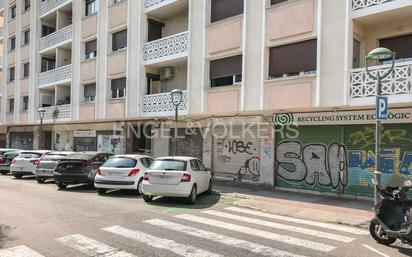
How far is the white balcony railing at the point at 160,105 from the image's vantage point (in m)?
17.6

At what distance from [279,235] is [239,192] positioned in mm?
6860

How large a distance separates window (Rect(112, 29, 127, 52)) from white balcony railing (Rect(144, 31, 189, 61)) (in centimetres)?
227

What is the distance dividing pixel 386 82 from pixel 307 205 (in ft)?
14.4

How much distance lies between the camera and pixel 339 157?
14.1m

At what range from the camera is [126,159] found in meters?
13.8

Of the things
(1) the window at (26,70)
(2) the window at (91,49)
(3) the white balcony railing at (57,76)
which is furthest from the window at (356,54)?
(1) the window at (26,70)

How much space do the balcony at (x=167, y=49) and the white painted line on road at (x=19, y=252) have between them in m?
12.4

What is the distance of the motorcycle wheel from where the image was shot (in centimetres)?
746

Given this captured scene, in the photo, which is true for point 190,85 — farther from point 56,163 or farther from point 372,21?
point 372,21

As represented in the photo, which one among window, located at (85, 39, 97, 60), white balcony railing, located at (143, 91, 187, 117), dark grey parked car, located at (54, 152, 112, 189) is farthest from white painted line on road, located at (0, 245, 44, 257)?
window, located at (85, 39, 97, 60)

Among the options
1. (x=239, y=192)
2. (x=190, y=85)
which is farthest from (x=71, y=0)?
(x=239, y=192)

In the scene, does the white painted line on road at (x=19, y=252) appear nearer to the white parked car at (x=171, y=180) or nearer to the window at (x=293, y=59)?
the white parked car at (x=171, y=180)

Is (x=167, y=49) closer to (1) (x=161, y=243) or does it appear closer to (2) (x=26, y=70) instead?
(1) (x=161, y=243)

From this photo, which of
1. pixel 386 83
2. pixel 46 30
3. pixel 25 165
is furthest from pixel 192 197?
pixel 46 30
